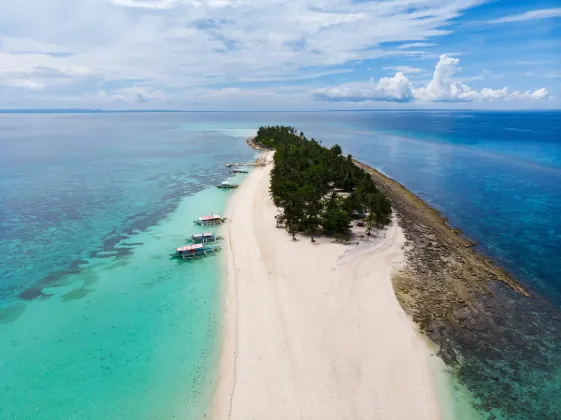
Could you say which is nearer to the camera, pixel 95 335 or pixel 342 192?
pixel 95 335

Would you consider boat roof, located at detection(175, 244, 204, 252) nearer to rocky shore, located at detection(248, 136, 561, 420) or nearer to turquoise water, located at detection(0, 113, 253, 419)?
turquoise water, located at detection(0, 113, 253, 419)

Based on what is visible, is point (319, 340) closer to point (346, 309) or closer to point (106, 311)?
point (346, 309)

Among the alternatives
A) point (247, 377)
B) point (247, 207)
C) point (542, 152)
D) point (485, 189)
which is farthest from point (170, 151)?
point (542, 152)

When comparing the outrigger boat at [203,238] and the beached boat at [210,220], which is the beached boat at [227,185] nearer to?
the beached boat at [210,220]

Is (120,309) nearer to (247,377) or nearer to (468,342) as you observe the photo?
(247,377)

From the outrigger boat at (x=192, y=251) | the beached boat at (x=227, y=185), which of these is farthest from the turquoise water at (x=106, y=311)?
the beached boat at (x=227, y=185)

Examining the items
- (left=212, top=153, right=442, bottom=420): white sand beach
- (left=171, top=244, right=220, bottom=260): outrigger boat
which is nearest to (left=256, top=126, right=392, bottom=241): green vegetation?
(left=212, top=153, right=442, bottom=420): white sand beach
